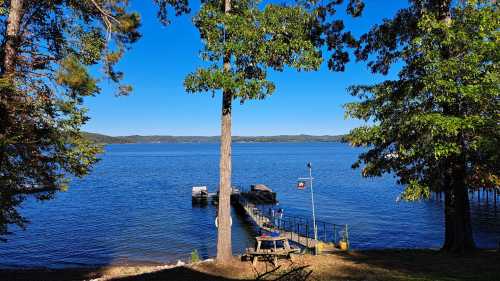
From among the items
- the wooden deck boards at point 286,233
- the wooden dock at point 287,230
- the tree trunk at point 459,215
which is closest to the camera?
the tree trunk at point 459,215

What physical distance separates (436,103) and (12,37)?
13.8 meters

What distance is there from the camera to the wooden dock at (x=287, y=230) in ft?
72.8

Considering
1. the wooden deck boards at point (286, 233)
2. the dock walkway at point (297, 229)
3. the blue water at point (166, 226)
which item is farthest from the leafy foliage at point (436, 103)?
the blue water at point (166, 226)

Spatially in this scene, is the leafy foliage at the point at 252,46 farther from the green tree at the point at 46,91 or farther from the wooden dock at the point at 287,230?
the wooden dock at the point at 287,230

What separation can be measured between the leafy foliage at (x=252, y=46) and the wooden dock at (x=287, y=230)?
9799 millimetres

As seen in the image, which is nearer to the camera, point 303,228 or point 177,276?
point 177,276

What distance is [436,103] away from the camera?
14547mm

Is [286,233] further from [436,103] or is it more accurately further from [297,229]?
[436,103]

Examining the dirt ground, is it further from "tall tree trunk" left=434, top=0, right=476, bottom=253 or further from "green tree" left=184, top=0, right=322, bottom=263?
"green tree" left=184, top=0, right=322, bottom=263

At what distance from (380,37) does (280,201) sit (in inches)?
1671

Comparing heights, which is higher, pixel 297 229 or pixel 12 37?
pixel 12 37

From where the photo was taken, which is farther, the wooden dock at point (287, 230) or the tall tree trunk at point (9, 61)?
the wooden dock at point (287, 230)

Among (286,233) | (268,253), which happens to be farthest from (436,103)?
(286,233)

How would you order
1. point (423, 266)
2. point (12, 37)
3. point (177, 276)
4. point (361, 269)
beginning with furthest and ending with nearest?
point (423, 266) → point (177, 276) → point (361, 269) → point (12, 37)
